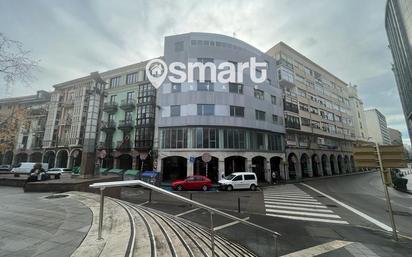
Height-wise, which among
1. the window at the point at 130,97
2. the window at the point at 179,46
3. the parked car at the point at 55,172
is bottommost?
the parked car at the point at 55,172

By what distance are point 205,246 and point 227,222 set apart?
4462 mm

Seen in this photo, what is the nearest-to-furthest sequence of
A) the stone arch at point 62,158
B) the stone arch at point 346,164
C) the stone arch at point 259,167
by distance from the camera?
the stone arch at point 259,167, the stone arch at point 62,158, the stone arch at point 346,164

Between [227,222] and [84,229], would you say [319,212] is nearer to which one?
[227,222]

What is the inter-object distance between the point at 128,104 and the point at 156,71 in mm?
8263

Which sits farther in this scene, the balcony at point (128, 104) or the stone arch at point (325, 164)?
the stone arch at point (325, 164)

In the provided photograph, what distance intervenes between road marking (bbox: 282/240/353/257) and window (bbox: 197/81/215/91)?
23528mm

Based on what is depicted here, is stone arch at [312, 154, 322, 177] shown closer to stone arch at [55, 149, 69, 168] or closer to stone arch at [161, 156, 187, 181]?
stone arch at [161, 156, 187, 181]

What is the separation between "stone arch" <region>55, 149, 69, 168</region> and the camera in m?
42.0

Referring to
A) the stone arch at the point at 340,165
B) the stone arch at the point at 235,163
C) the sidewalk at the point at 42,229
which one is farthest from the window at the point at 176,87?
the stone arch at the point at 340,165

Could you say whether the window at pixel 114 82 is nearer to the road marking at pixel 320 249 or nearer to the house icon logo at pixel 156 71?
the house icon logo at pixel 156 71

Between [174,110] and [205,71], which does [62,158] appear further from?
[205,71]

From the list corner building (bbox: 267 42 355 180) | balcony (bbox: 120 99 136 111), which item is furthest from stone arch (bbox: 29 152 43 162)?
corner building (bbox: 267 42 355 180)

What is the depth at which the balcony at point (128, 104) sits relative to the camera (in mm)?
34406

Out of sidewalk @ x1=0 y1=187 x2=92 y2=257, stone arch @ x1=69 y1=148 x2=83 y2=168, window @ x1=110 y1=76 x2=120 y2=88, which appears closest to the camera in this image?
sidewalk @ x1=0 y1=187 x2=92 y2=257
